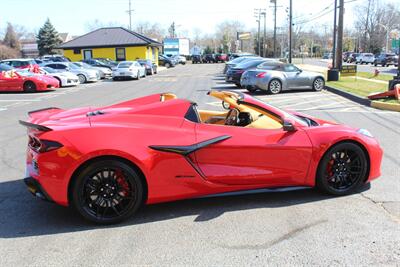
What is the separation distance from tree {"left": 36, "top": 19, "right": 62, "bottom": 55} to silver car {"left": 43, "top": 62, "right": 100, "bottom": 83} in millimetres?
59550

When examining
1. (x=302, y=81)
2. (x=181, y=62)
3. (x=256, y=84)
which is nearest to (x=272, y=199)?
(x=256, y=84)

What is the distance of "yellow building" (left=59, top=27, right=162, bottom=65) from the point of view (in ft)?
169

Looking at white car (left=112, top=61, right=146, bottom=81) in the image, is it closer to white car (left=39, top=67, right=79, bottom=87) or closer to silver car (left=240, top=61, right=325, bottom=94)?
white car (left=39, top=67, right=79, bottom=87)

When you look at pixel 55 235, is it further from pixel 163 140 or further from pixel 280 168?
pixel 280 168

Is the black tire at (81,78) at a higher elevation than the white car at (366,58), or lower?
lower

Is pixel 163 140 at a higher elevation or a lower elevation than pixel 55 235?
higher

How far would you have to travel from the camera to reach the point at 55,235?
408 cm

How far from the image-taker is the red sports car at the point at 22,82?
21500 mm

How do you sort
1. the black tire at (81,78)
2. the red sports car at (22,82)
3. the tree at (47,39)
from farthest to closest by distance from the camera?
1. the tree at (47,39)
2. the black tire at (81,78)
3. the red sports car at (22,82)

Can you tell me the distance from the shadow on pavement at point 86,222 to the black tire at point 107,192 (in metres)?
0.14

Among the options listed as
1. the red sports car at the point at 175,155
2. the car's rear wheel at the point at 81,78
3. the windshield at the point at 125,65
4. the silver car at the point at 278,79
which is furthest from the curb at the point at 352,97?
the windshield at the point at 125,65

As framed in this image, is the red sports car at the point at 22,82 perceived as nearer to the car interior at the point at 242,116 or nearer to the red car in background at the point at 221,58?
the car interior at the point at 242,116

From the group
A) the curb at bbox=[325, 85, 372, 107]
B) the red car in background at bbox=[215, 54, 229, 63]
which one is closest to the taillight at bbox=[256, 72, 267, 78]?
the curb at bbox=[325, 85, 372, 107]

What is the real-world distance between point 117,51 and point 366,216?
50.5 metres
